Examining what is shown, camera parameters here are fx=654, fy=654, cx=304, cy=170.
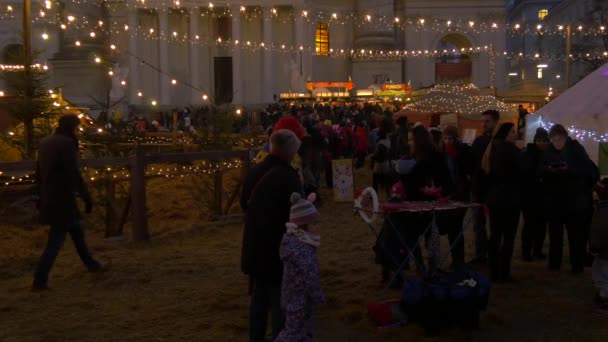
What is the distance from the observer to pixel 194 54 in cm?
4334

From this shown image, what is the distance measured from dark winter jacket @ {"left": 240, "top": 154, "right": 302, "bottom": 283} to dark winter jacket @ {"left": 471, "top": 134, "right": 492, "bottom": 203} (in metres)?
3.43

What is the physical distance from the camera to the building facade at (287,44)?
42.5 metres

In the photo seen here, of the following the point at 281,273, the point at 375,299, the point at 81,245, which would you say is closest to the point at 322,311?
the point at 375,299

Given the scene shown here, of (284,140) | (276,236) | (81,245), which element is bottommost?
(81,245)

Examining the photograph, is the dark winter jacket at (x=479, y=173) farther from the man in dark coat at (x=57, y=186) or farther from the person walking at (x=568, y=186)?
the man in dark coat at (x=57, y=186)

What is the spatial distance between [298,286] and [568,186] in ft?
14.7

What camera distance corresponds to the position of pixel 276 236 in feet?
15.5

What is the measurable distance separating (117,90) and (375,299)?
32.7 meters

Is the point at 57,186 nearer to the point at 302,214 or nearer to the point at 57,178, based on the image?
the point at 57,178

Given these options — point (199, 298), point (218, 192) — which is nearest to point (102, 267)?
point (199, 298)

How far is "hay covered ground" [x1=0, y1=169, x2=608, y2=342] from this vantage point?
19.4ft

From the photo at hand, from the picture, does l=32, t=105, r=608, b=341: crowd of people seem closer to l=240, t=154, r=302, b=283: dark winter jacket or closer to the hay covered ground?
l=240, t=154, r=302, b=283: dark winter jacket

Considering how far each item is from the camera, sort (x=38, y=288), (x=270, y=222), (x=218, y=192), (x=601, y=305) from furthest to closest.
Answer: (x=218, y=192)
(x=38, y=288)
(x=601, y=305)
(x=270, y=222)

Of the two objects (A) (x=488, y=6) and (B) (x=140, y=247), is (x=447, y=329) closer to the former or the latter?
(B) (x=140, y=247)
